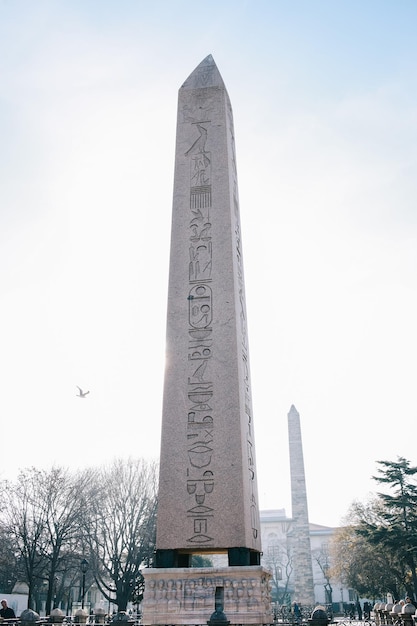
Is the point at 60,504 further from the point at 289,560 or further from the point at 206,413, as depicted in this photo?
the point at 289,560

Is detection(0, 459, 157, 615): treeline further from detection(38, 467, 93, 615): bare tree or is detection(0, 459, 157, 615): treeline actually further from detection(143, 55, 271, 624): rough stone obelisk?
detection(143, 55, 271, 624): rough stone obelisk

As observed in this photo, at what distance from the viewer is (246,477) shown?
29.9 ft

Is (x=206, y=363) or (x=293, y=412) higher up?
(x=293, y=412)

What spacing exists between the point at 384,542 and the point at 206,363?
24023 millimetres

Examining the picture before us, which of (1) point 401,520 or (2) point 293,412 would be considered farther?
(2) point 293,412

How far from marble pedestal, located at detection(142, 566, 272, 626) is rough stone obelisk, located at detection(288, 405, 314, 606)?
3602 centimetres

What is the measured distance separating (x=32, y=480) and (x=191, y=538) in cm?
2253

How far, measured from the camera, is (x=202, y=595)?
823cm

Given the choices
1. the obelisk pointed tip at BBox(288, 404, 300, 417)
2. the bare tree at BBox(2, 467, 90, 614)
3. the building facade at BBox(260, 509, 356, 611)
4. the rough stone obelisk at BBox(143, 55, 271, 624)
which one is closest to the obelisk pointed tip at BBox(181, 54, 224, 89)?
the rough stone obelisk at BBox(143, 55, 271, 624)

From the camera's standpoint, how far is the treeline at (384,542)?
1160 inches

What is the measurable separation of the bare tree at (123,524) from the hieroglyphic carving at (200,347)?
69.8 feet

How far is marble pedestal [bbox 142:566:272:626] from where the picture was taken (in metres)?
8.06

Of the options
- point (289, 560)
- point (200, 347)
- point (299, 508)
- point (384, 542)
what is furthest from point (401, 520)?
point (289, 560)

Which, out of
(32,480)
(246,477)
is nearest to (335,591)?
(32,480)
